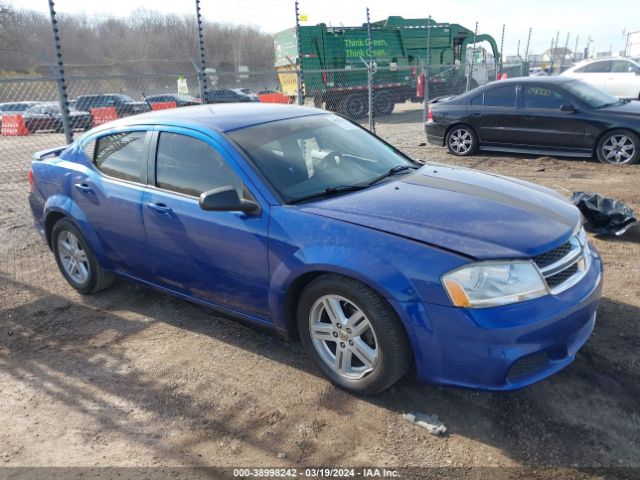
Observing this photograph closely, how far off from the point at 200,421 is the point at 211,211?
4.07 ft

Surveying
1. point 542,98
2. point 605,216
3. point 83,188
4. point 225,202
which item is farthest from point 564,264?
point 542,98

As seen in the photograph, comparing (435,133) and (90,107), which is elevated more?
(90,107)

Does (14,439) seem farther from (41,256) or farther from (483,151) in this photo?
(483,151)

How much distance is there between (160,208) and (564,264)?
8.44 ft

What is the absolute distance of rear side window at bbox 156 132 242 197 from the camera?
3447 mm

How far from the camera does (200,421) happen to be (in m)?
2.94

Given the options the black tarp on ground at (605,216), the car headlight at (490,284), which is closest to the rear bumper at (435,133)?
the black tarp on ground at (605,216)

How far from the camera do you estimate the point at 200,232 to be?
3.45 metres

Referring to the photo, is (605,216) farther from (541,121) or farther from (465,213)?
(541,121)

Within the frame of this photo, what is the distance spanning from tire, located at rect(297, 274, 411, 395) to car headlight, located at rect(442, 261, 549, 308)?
37 centimetres

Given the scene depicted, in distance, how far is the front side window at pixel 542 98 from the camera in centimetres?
920

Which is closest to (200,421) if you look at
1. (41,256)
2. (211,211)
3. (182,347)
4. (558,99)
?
(182,347)

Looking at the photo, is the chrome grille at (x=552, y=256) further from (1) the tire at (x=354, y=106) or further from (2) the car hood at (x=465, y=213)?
(1) the tire at (x=354, y=106)

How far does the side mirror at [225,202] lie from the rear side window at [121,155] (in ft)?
3.52
